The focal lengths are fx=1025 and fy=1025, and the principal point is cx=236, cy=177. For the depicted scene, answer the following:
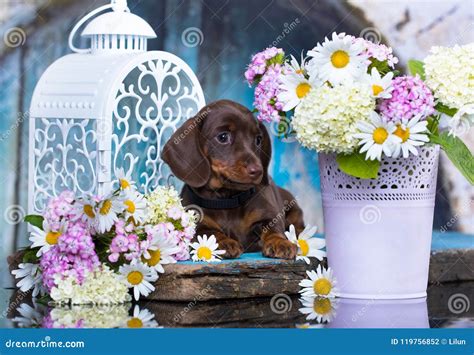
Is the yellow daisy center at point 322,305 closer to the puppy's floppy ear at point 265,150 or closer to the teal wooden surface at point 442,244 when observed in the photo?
the teal wooden surface at point 442,244

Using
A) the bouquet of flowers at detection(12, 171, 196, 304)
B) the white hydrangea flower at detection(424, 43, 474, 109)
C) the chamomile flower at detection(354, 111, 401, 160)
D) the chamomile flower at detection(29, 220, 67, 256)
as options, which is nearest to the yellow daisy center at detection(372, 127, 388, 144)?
the chamomile flower at detection(354, 111, 401, 160)

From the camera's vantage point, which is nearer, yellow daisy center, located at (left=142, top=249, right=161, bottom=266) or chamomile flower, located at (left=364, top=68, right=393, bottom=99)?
chamomile flower, located at (left=364, top=68, right=393, bottom=99)

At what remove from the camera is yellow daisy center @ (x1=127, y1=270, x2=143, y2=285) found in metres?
3.08

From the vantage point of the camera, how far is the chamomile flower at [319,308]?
111 inches

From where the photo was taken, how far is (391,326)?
2.72 metres

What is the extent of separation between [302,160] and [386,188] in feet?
6.22

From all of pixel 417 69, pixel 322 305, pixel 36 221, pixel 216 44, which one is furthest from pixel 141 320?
pixel 216 44

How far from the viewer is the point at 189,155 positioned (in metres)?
3.48

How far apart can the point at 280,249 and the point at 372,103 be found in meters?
0.61

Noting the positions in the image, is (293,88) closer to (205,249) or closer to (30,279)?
(205,249)

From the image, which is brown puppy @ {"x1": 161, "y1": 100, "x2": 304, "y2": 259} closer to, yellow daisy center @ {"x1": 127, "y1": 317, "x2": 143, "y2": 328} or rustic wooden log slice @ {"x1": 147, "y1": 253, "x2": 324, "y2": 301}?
rustic wooden log slice @ {"x1": 147, "y1": 253, "x2": 324, "y2": 301}

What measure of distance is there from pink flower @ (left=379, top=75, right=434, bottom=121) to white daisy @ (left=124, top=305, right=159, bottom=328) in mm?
884

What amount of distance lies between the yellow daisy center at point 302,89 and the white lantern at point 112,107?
0.83 meters

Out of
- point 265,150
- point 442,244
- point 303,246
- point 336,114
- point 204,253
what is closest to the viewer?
point 336,114
